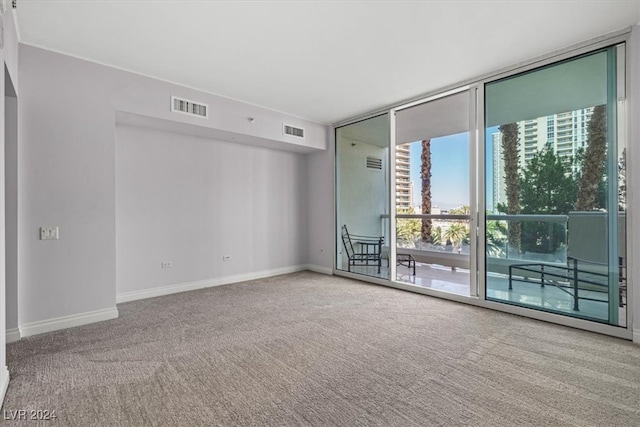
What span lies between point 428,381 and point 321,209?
13.7 ft

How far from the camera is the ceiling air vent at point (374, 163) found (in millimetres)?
5646

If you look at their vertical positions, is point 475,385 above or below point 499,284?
below

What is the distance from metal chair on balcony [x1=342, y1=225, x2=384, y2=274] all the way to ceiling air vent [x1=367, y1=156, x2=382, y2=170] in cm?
125

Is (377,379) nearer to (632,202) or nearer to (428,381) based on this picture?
(428,381)

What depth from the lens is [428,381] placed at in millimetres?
2211

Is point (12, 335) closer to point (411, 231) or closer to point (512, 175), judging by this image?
point (512, 175)

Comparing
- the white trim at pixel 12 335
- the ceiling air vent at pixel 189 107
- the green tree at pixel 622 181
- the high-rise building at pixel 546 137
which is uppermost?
the ceiling air vent at pixel 189 107

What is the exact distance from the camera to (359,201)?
604cm

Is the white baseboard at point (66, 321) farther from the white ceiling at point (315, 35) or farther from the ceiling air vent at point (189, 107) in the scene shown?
the white ceiling at point (315, 35)

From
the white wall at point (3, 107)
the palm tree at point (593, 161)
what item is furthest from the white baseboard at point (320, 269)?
the white wall at point (3, 107)

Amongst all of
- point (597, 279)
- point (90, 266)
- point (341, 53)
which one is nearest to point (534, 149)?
point (597, 279)

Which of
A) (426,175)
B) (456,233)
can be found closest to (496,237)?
(456,233)

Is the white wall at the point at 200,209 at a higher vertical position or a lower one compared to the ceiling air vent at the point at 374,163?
lower

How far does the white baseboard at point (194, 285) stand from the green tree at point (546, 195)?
3980 mm
